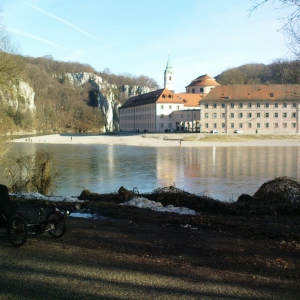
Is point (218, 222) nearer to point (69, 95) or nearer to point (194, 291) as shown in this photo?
point (194, 291)

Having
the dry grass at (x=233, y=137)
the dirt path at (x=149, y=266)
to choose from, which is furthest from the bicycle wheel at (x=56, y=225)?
the dry grass at (x=233, y=137)

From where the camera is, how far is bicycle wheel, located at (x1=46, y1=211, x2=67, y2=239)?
20.7ft

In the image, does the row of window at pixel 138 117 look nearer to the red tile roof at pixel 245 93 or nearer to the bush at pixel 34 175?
the red tile roof at pixel 245 93

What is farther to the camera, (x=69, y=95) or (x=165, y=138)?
(x=69, y=95)

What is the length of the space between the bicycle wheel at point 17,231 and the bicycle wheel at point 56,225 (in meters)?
0.48

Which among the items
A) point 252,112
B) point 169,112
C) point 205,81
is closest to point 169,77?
point 205,81

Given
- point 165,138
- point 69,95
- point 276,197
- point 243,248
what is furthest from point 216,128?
point 69,95

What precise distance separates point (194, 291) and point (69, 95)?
198972mm

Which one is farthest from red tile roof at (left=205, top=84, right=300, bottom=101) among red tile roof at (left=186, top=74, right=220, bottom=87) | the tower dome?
red tile roof at (left=186, top=74, right=220, bottom=87)

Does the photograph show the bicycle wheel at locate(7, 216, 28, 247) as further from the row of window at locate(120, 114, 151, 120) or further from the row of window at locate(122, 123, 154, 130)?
the row of window at locate(120, 114, 151, 120)

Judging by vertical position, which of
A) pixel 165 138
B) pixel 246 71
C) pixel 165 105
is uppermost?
pixel 246 71

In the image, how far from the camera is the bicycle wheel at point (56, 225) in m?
6.31

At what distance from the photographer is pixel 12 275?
4.61 meters

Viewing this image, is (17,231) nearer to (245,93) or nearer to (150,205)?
(150,205)
